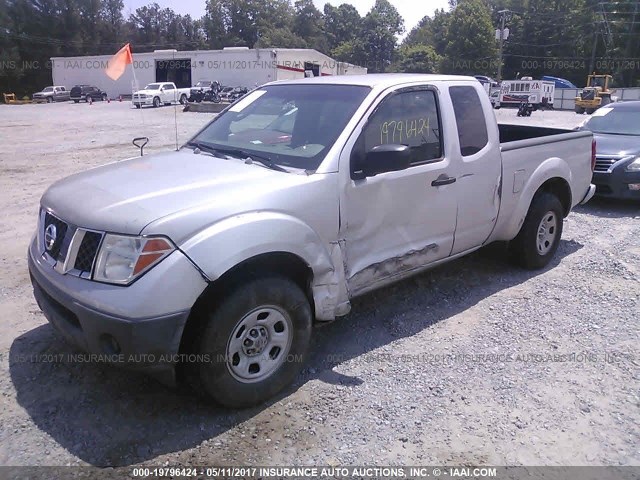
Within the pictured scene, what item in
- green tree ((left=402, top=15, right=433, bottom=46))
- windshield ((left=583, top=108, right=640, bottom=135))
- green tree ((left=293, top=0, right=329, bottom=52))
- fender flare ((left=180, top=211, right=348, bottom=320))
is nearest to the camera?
fender flare ((left=180, top=211, right=348, bottom=320))

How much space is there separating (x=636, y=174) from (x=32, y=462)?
8.46 metres

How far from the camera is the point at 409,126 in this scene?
161 inches

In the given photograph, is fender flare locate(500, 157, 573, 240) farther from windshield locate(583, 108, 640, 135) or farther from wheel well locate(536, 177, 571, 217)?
windshield locate(583, 108, 640, 135)

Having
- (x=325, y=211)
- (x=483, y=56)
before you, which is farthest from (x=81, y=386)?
(x=483, y=56)

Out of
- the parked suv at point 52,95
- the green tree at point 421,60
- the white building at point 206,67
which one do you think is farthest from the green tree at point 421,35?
the parked suv at point 52,95

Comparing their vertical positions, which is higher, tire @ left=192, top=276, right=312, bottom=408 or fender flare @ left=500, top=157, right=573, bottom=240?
fender flare @ left=500, top=157, right=573, bottom=240

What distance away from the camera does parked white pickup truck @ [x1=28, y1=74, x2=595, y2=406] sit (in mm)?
2818

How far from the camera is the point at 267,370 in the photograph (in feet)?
10.9

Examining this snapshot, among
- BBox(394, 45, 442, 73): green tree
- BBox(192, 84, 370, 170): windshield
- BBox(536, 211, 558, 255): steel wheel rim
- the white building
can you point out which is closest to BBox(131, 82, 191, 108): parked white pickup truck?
the white building

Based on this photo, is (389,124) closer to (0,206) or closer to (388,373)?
(388,373)

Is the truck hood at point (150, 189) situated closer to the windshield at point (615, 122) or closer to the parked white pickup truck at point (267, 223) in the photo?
the parked white pickup truck at point (267, 223)

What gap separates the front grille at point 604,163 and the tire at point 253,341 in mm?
6815

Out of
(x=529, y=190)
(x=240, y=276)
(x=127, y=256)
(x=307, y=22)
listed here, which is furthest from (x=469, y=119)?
(x=307, y=22)

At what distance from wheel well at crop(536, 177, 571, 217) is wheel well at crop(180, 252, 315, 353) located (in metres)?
3.26
